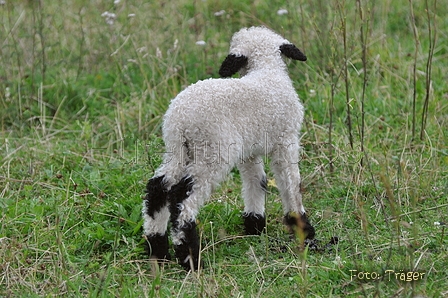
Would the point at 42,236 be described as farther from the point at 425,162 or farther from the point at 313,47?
the point at 313,47

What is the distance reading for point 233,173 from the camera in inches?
211

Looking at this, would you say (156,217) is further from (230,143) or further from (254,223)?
(254,223)

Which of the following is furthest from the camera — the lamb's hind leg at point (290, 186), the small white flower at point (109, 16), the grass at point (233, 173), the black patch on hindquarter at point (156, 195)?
the small white flower at point (109, 16)

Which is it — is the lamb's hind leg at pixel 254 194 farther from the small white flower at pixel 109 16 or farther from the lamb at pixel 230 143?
the small white flower at pixel 109 16

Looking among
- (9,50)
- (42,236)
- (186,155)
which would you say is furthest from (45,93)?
(186,155)

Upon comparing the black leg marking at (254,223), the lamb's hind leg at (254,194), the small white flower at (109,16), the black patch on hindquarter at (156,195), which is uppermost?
the small white flower at (109,16)

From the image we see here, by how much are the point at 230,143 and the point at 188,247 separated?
63 cm

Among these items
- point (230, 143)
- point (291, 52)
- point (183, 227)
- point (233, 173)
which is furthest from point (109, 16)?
point (183, 227)

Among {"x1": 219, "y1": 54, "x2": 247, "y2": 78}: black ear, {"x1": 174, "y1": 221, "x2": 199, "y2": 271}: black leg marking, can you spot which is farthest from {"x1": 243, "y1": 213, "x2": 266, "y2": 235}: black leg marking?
{"x1": 219, "y1": 54, "x2": 247, "y2": 78}: black ear

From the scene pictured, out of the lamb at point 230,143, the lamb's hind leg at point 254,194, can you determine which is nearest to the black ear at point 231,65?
the lamb at point 230,143

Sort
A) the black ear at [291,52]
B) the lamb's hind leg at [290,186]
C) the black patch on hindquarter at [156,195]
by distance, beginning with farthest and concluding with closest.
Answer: the black ear at [291,52] < the lamb's hind leg at [290,186] < the black patch on hindquarter at [156,195]

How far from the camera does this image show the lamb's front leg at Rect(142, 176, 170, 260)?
394 centimetres

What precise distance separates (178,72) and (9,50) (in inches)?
69.9

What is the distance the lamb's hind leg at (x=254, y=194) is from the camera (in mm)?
4449
